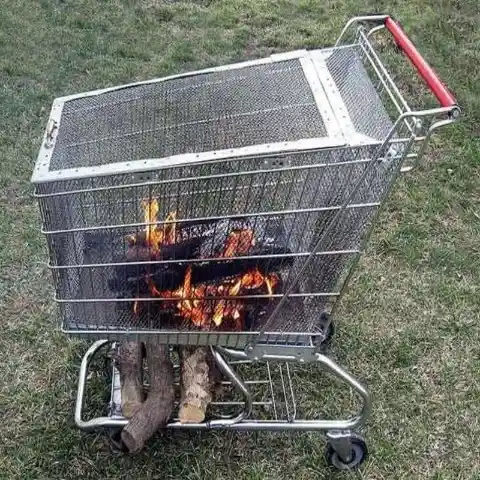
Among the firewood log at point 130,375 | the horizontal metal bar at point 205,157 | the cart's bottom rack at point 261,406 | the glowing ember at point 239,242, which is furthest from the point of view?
the firewood log at point 130,375

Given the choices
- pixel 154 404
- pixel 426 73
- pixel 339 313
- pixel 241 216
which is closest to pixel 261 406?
pixel 154 404

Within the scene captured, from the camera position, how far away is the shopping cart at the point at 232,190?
182 centimetres

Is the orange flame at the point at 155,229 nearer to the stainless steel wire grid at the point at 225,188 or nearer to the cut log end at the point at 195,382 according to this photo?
the stainless steel wire grid at the point at 225,188

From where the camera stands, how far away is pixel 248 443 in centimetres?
247

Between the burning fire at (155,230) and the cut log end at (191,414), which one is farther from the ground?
the burning fire at (155,230)

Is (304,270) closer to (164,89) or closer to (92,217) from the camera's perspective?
(92,217)

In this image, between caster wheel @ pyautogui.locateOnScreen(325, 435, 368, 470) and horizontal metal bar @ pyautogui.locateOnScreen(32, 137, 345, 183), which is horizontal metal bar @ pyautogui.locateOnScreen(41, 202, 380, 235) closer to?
horizontal metal bar @ pyautogui.locateOnScreen(32, 137, 345, 183)

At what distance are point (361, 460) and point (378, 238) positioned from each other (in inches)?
48.1

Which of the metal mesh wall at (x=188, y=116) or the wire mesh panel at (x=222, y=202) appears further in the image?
the metal mesh wall at (x=188, y=116)

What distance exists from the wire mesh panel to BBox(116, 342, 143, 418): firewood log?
0.35 metres

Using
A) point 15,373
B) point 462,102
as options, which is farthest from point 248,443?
point 462,102

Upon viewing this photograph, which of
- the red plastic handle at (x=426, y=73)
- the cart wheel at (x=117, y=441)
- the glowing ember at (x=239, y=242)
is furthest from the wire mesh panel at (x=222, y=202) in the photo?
the cart wheel at (x=117, y=441)

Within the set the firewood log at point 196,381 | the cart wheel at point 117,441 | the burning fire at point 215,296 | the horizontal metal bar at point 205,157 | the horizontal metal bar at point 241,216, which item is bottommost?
the cart wheel at point 117,441

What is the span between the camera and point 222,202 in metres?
1.89
